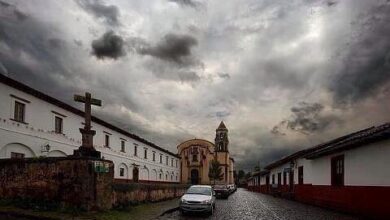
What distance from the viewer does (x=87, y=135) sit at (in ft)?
61.5

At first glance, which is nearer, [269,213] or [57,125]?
[269,213]

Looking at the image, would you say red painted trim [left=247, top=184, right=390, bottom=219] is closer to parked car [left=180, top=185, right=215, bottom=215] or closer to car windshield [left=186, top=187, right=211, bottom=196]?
parked car [left=180, top=185, right=215, bottom=215]

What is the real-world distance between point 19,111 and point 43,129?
2483 mm

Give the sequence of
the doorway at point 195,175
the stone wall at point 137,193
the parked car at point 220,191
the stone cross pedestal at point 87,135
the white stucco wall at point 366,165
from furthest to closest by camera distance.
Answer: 1. the doorway at point 195,175
2. the parked car at point 220,191
3. the stone wall at point 137,193
4. the stone cross pedestal at point 87,135
5. the white stucco wall at point 366,165

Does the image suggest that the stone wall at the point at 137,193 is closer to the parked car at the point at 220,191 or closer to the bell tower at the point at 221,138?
the parked car at the point at 220,191

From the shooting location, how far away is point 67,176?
1708 cm

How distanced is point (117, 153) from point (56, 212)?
2320 centimetres

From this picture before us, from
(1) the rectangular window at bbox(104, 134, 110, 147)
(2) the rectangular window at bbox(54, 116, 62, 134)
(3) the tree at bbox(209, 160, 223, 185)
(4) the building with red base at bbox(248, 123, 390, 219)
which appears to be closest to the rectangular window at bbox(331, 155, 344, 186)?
(4) the building with red base at bbox(248, 123, 390, 219)

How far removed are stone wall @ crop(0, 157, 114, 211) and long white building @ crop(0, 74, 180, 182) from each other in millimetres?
4719

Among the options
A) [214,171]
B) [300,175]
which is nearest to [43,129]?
[300,175]

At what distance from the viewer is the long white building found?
22031mm

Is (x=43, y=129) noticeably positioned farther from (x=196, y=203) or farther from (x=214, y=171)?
(x=214, y=171)

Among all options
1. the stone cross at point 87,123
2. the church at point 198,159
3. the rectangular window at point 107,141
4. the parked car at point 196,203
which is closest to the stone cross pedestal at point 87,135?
the stone cross at point 87,123

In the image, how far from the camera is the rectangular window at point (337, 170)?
77.8 feet
